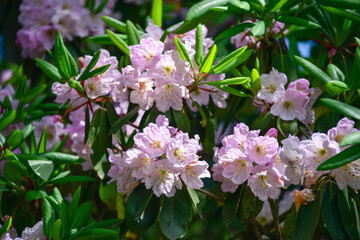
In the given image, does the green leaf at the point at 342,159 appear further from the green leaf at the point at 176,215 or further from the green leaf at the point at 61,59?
the green leaf at the point at 61,59

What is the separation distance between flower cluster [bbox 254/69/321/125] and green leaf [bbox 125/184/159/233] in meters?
0.43

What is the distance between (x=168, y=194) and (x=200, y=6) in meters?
0.56

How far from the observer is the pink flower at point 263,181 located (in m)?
1.48

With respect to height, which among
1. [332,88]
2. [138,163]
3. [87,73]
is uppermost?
[332,88]

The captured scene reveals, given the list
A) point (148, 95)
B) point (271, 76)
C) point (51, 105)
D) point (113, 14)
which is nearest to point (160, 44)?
point (148, 95)

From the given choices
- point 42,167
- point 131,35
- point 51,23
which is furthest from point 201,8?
point 51,23

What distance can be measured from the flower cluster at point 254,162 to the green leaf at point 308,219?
9 centimetres

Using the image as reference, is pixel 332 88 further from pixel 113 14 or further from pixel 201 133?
pixel 113 14

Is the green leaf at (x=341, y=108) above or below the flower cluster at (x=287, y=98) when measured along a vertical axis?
above

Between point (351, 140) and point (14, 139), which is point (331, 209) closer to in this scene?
point (351, 140)

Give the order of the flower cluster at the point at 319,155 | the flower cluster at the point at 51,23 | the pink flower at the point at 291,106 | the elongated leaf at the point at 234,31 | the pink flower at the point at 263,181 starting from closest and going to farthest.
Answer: the flower cluster at the point at 319,155 < the pink flower at the point at 263,181 < the pink flower at the point at 291,106 < the elongated leaf at the point at 234,31 < the flower cluster at the point at 51,23

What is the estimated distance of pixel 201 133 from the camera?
73.0 inches

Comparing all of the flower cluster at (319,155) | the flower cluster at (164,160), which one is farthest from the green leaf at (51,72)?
the flower cluster at (319,155)

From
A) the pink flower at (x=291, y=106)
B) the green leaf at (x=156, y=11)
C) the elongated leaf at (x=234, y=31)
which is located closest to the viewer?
the pink flower at (x=291, y=106)
